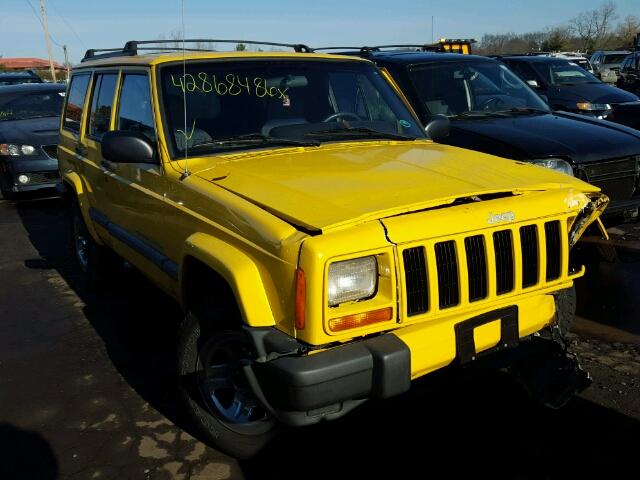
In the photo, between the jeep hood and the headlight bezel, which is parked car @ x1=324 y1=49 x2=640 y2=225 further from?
the headlight bezel

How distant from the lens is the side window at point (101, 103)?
4.78 metres

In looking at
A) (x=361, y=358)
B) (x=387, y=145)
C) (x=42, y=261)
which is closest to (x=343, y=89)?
(x=387, y=145)

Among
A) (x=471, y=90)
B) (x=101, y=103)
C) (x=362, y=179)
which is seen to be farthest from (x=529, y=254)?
(x=471, y=90)

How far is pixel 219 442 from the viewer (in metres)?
3.18

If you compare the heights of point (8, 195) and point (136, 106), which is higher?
point (136, 106)

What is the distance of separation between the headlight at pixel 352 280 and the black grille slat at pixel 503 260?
0.61 meters

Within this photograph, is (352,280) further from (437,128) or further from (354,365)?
(437,128)

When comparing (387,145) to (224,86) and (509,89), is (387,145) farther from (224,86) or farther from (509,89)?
(509,89)

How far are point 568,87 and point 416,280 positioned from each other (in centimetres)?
1028

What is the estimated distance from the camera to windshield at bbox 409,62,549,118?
22.0 feet

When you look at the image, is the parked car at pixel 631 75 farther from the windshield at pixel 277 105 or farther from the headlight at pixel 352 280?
the headlight at pixel 352 280

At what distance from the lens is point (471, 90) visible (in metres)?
6.97

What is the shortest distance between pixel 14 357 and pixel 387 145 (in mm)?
2972

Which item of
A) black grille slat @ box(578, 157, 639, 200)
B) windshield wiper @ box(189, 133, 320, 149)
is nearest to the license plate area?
windshield wiper @ box(189, 133, 320, 149)
